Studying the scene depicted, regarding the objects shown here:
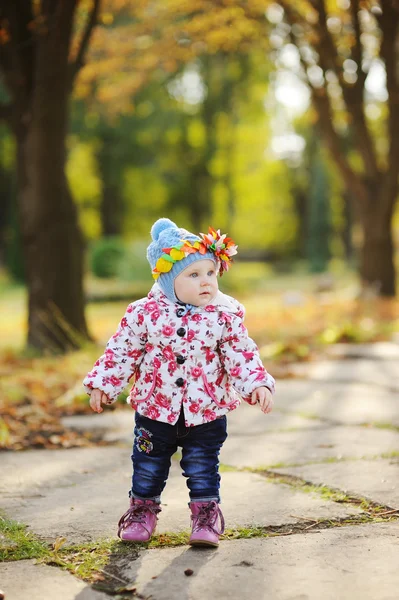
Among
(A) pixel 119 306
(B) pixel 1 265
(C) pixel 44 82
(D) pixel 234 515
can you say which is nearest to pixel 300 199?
(B) pixel 1 265

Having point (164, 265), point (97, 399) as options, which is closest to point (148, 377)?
point (97, 399)

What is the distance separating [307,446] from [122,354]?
164 cm

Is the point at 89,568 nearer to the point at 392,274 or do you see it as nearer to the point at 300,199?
the point at 392,274

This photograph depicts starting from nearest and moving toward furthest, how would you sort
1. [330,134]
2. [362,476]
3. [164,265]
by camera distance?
[164,265], [362,476], [330,134]

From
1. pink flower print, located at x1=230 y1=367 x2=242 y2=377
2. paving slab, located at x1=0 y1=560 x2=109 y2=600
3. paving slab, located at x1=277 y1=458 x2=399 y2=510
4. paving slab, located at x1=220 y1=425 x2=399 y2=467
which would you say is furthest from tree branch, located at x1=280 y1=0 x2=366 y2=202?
paving slab, located at x1=0 y1=560 x2=109 y2=600

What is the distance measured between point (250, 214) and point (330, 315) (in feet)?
121

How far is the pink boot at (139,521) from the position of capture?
300 cm

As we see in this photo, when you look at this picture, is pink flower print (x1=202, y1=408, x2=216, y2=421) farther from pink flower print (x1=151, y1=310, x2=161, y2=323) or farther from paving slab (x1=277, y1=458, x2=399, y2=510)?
paving slab (x1=277, y1=458, x2=399, y2=510)

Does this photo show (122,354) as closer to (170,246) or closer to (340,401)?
(170,246)

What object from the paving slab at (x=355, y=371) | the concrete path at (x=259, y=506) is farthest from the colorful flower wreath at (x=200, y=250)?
the paving slab at (x=355, y=371)

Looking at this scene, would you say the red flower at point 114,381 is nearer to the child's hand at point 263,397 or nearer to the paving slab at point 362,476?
the child's hand at point 263,397

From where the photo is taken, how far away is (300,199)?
44281 millimetres

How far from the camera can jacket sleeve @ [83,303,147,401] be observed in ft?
10.7

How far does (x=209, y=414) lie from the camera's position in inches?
126
